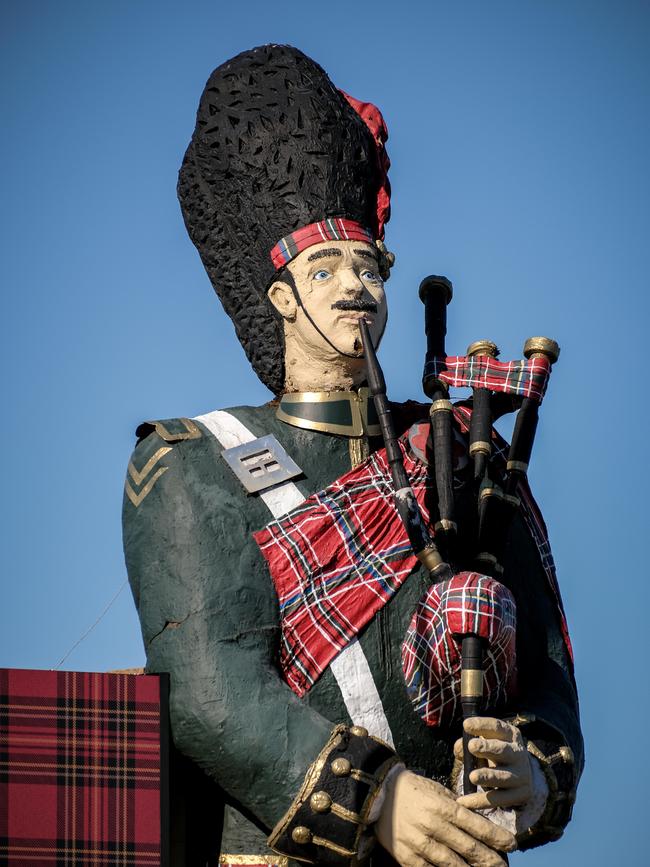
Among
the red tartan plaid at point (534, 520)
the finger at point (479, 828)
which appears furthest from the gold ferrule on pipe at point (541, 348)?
the finger at point (479, 828)

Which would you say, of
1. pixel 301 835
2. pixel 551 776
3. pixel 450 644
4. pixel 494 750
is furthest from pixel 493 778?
pixel 301 835

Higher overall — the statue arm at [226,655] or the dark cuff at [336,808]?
the statue arm at [226,655]

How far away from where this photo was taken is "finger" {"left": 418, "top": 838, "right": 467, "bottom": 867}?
6.85 metres

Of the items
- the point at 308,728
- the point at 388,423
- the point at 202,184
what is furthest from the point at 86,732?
the point at 202,184

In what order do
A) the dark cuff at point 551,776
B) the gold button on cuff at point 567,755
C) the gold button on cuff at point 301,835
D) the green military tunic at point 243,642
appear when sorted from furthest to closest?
1. the gold button on cuff at point 567,755
2. the dark cuff at point 551,776
3. the green military tunic at point 243,642
4. the gold button on cuff at point 301,835

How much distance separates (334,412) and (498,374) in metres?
0.77

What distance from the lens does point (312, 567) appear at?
25.0 feet

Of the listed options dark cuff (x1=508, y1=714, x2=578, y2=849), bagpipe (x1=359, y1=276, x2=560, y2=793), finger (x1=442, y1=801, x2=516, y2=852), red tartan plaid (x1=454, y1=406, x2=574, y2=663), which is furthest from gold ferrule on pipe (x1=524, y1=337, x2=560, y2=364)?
finger (x1=442, y1=801, x2=516, y2=852)

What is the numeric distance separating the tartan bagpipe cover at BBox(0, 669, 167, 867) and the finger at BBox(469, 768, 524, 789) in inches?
50.0

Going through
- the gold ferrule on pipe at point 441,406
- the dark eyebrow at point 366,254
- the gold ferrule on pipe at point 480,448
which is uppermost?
the dark eyebrow at point 366,254

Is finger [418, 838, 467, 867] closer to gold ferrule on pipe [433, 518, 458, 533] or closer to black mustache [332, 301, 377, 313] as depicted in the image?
gold ferrule on pipe [433, 518, 458, 533]

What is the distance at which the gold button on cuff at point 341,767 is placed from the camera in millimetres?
6938

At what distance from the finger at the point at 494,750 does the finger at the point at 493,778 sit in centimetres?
5

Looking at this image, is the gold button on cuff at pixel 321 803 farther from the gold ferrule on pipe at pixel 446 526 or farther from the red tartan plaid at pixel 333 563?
the gold ferrule on pipe at pixel 446 526
